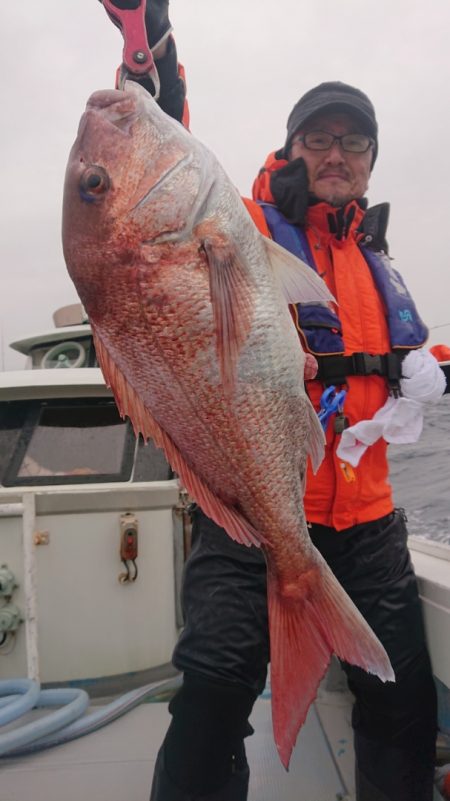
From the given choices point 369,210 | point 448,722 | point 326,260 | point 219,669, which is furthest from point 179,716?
point 369,210

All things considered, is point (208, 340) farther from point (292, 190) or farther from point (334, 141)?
point (334, 141)

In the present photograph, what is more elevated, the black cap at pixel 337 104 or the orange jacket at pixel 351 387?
the black cap at pixel 337 104

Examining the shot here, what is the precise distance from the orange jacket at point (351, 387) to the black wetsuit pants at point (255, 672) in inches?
3.1

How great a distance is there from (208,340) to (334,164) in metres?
1.17

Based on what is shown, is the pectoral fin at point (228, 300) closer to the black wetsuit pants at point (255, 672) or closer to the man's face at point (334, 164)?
the black wetsuit pants at point (255, 672)

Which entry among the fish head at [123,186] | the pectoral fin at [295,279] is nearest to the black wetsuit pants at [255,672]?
the pectoral fin at [295,279]

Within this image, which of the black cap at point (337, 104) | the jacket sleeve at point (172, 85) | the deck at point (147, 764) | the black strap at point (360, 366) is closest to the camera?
the jacket sleeve at point (172, 85)

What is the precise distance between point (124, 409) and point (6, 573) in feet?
8.15

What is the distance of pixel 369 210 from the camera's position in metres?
2.45

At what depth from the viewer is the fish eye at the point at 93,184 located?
1524 mm

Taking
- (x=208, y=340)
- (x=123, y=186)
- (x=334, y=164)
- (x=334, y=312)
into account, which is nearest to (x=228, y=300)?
(x=208, y=340)

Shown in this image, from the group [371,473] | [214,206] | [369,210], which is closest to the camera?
[214,206]

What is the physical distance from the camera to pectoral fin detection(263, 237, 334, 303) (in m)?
1.60

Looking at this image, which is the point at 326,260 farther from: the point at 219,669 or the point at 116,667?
the point at 116,667
